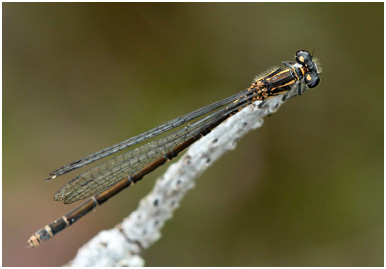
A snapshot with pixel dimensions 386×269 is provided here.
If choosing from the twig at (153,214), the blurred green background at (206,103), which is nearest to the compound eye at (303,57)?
the blurred green background at (206,103)

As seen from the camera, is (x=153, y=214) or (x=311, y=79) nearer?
(x=153, y=214)

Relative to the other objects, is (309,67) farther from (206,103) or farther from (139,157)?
(139,157)

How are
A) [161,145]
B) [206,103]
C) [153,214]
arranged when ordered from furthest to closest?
1. [206,103]
2. [161,145]
3. [153,214]

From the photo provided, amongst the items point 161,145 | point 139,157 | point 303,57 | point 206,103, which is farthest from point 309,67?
point 139,157

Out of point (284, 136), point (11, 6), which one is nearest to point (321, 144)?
point (284, 136)

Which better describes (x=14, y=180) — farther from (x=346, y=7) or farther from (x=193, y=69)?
(x=346, y=7)
